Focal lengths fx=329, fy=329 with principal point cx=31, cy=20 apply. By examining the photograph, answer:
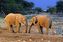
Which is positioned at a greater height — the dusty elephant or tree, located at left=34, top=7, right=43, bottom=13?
the dusty elephant

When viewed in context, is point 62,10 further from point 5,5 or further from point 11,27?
point 11,27

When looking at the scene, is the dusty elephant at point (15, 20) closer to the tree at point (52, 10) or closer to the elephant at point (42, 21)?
the elephant at point (42, 21)

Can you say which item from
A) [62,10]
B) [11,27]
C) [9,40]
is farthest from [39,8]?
[9,40]

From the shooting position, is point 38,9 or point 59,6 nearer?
point 38,9

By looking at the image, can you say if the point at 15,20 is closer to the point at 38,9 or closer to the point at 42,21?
the point at 42,21

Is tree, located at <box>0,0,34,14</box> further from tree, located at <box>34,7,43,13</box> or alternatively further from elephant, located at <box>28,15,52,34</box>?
elephant, located at <box>28,15,52,34</box>

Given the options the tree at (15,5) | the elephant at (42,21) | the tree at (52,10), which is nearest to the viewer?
the elephant at (42,21)

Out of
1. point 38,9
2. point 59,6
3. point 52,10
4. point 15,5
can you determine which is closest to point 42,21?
point 38,9

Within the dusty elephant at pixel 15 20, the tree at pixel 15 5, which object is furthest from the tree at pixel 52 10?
the dusty elephant at pixel 15 20

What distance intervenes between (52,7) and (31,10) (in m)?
2.80

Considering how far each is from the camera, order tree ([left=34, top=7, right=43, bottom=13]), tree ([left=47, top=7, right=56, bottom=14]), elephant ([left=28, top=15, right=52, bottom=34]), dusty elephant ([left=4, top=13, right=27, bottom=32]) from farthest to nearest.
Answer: tree ([left=47, top=7, right=56, bottom=14]), tree ([left=34, top=7, right=43, bottom=13]), elephant ([left=28, top=15, right=52, bottom=34]), dusty elephant ([left=4, top=13, right=27, bottom=32])

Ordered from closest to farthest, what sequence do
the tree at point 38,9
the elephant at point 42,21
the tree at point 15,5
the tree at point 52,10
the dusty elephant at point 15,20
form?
the dusty elephant at point 15,20, the elephant at point 42,21, the tree at point 38,9, the tree at point 52,10, the tree at point 15,5

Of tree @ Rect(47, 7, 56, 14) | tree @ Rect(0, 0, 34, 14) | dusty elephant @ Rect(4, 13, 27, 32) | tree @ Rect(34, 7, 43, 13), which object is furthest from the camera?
tree @ Rect(0, 0, 34, 14)

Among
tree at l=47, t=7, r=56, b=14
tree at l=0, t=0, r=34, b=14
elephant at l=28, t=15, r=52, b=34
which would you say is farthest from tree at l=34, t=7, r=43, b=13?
elephant at l=28, t=15, r=52, b=34
